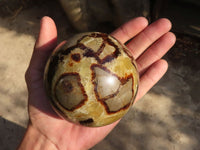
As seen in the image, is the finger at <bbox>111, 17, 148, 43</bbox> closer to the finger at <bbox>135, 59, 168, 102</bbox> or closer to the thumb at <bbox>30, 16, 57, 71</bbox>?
the finger at <bbox>135, 59, 168, 102</bbox>

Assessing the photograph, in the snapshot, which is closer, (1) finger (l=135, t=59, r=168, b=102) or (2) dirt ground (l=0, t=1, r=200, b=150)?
(1) finger (l=135, t=59, r=168, b=102)

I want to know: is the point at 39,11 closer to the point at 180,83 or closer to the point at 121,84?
the point at 180,83

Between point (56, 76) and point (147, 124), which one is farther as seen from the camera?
point (147, 124)

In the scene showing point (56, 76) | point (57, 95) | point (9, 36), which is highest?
point (56, 76)

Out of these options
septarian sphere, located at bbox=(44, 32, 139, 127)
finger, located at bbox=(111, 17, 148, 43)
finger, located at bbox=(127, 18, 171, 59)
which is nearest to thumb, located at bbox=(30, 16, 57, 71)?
septarian sphere, located at bbox=(44, 32, 139, 127)

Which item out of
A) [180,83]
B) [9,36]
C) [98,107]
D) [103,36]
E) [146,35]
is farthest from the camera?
[9,36]

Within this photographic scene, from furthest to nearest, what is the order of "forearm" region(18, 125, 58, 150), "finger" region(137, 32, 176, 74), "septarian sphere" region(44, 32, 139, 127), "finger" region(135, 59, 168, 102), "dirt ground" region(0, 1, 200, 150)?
"dirt ground" region(0, 1, 200, 150)
"finger" region(137, 32, 176, 74)
"finger" region(135, 59, 168, 102)
"forearm" region(18, 125, 58, 150)
"septarian sphere" region(44, 32, 139, 127)

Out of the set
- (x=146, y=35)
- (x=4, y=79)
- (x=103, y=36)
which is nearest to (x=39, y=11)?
(x=4, y=79)
